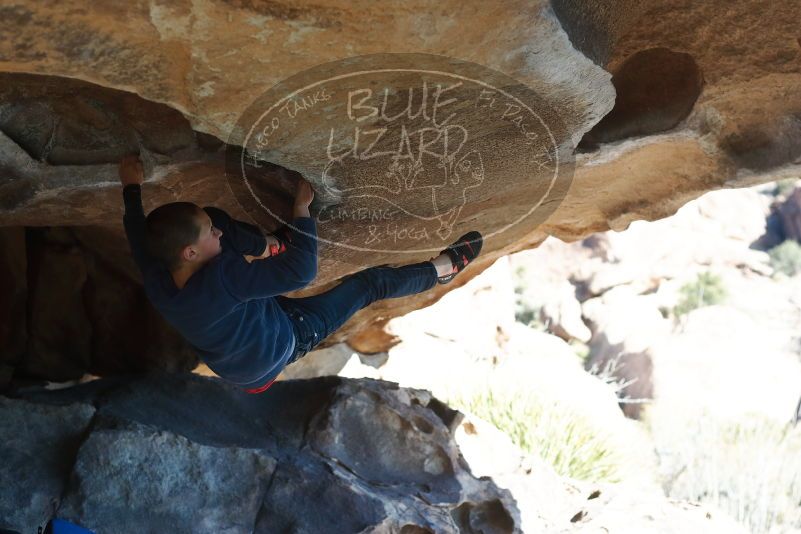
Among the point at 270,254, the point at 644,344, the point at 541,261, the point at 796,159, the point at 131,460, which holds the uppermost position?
the point at 796,159

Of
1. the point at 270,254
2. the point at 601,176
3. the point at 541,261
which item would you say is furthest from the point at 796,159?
the point at 541,261

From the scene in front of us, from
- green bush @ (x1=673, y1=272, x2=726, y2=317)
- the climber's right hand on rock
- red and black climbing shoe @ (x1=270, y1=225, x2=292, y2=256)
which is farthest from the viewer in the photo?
green bush @ (x1=673, y1=272, x2=726, y2=317)

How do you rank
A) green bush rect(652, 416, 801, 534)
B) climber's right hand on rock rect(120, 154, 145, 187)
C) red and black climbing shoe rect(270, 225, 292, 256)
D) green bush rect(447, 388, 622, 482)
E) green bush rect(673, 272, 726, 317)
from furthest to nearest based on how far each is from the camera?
1. green bush rect(673, 272, 726, 317)
2. green bush rect(652, 416, 801, 534)
3. green bush rect(447, 388, 622, 482)
4. red and black climbing shoe rect(270, 225, 292, 256)
5. climber's right hand on rock rect(120, 154, 145, 187)

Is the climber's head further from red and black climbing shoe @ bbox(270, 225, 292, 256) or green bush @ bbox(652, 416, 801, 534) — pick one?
green bush @ bbox(652, 416, 801, 534)

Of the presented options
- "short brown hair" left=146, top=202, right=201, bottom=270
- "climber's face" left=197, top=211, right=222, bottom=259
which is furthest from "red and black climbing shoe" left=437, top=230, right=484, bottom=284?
"short brown hair" left=146, top=202, right=201, bottom=270

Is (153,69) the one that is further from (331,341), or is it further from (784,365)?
(784,365)

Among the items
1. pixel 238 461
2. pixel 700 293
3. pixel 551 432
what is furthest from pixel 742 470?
pixel 238 461

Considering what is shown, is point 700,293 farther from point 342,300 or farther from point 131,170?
point 131,170

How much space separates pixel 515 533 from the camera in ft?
14.4

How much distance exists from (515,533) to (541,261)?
14.1 metres

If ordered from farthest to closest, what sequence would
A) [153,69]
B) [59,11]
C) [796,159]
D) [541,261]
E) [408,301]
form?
[541,261] → [408,301] → [796,159] → [153,69] → [59,11]

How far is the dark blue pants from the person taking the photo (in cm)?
351

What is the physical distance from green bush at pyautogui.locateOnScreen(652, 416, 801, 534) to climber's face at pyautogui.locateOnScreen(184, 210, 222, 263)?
25.8 feet

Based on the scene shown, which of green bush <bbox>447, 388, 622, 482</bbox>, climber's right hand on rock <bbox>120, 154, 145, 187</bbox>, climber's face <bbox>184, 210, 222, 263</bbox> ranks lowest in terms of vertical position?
green bush <bbox>447, 388, 622, 482</bbox>
